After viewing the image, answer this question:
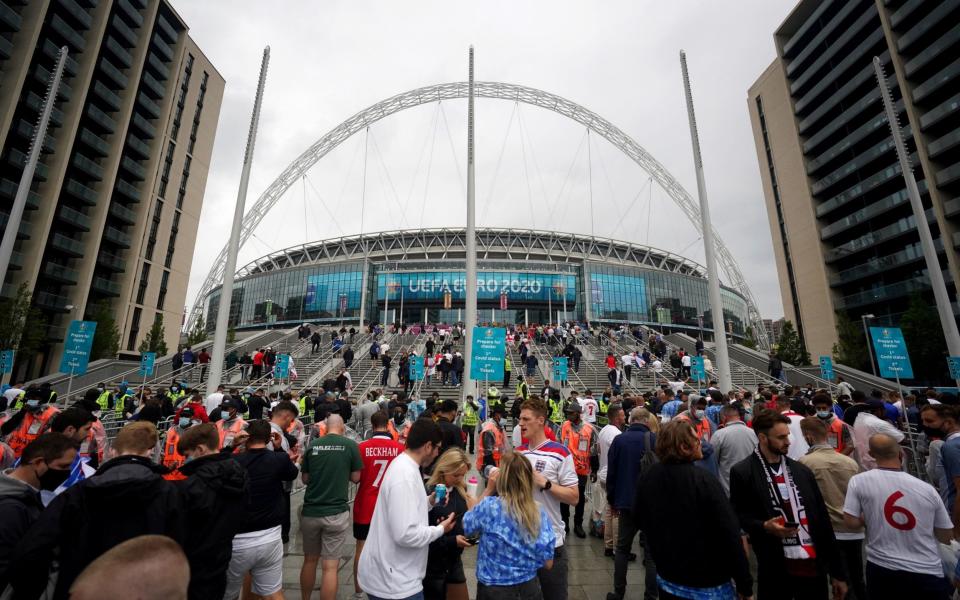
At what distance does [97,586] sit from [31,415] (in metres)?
8.72

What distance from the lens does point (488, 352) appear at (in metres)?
12.6

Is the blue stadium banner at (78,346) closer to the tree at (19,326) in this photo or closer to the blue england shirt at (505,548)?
the blue england shirt at (505,548)

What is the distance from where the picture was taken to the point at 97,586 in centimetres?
130

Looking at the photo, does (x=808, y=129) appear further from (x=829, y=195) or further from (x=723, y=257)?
(x=723, y=257)

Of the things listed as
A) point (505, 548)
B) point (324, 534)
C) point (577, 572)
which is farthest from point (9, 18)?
point (577, 572)

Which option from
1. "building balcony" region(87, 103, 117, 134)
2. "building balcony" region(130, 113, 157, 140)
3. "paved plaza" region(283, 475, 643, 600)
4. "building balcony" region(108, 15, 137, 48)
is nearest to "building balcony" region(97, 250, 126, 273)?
"building balcony" region(87, 103, 117, 134)

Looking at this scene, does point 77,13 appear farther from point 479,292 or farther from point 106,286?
point 479,292

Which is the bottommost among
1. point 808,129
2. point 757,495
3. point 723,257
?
point 757,495

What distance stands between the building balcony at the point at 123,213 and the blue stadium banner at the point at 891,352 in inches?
2424

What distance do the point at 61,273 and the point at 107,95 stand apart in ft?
65.3

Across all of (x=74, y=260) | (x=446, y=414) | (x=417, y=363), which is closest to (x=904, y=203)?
(x=417, y=363)

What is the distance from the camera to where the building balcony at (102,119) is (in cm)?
4397

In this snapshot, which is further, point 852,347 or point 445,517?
point 852,347

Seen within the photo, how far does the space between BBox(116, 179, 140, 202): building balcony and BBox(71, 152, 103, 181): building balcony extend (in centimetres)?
184
